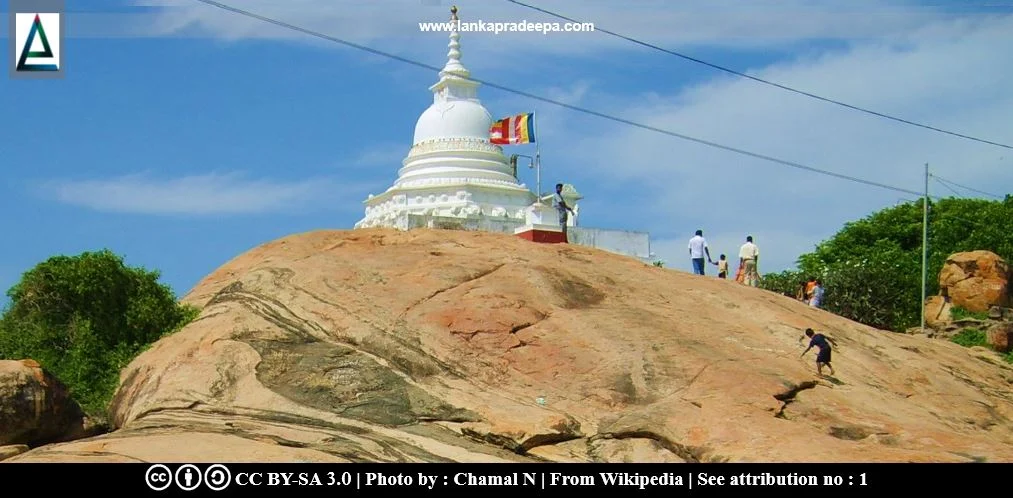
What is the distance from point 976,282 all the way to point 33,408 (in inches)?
1113

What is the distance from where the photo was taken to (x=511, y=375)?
62.1 ft

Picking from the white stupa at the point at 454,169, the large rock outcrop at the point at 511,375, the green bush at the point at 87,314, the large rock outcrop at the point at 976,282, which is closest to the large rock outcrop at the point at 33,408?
the large rock outcrop at the point at 511,375

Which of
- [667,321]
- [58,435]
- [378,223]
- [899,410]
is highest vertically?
[378,223]

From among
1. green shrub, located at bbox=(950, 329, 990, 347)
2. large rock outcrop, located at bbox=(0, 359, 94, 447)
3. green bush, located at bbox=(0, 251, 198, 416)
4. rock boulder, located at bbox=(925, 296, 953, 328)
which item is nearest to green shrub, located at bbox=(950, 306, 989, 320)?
rock boulder, located at bbox=(925, 296, 953, 328)

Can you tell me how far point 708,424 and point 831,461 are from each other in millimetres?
2156

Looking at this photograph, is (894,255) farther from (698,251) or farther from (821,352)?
(821,352)

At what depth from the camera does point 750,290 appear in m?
24.5

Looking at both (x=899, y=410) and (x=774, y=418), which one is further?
(x=899, y=410)

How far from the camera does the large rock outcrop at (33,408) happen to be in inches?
701

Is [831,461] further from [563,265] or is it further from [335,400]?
[563,265]

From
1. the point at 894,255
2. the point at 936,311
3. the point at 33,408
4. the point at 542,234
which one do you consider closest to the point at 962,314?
the point at 936,311

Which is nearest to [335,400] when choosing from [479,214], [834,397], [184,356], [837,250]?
[184,356]

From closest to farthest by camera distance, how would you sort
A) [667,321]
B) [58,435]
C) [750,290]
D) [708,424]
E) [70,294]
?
[708,424] → [58,435] → [667,321] → [70,294] → [750,290]

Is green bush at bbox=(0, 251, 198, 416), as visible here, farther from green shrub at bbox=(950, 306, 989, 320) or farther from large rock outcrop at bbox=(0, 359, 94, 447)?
green shrub at bbox=(950, 306, 989, 320)
